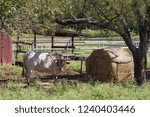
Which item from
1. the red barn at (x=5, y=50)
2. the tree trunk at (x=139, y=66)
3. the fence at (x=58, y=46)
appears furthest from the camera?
the fence at (x=58, y=46)

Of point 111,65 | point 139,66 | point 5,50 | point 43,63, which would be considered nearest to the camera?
point 139,66

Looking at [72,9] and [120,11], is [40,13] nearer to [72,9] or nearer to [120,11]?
[72,9]

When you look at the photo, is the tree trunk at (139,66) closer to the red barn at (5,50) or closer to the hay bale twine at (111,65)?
the hay bale twine at (111,65)

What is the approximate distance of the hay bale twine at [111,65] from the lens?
58.4 feet

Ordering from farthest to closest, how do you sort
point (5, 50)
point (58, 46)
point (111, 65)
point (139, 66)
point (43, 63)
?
point (58, 46) < point (5, 50) < point (111, 65) < point (43, 63) < point (139, 66)

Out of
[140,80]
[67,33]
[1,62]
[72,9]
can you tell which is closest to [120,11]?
[72,9]

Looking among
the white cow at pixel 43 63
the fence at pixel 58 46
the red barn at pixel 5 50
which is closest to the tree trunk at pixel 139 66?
the white cow at pixel 43 63

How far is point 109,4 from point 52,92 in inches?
154

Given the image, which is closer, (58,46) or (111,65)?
(111,65)

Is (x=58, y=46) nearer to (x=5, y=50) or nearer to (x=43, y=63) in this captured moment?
(x=5, y=50)

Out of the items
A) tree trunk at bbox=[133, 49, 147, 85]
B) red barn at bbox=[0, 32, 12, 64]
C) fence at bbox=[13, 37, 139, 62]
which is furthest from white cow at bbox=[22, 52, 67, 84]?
red barn at bbox=[0, 32, 12, 64]

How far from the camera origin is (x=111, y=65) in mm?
17797

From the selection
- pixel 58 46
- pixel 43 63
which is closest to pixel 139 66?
pixel 43 63

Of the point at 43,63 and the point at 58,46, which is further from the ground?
the point at 58,46
